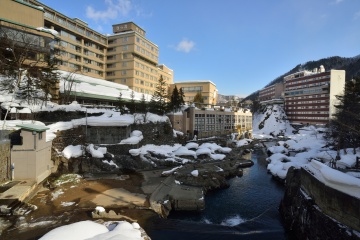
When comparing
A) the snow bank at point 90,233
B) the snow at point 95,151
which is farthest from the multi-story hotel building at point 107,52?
the snow bank at point 90,233

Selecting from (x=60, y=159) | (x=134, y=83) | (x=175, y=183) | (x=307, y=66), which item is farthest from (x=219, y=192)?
(x=307, y=66)

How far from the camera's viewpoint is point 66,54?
148ft

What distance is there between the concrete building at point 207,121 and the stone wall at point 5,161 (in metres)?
24.9

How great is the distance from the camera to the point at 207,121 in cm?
4456

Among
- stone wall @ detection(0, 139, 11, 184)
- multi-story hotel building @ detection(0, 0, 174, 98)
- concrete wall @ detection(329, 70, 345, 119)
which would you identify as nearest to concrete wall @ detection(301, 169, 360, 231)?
stone wall @ detection(0, 139, 11, 184)

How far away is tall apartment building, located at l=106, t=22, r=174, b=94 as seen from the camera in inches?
2084

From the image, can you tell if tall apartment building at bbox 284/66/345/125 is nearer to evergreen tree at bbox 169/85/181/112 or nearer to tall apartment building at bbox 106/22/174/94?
evergreen tree at bbox 169/85/181/112

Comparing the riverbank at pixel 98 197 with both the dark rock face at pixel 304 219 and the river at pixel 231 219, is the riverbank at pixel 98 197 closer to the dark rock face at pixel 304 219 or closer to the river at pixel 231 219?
the river at pixel 231 219

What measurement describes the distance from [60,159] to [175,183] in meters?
13.1

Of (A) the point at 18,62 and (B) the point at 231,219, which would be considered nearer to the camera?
(B) the point at 231,219

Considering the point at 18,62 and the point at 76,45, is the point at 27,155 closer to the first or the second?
the point at 18,62

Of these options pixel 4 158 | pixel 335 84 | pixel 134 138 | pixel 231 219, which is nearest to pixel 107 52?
pixel 134 138

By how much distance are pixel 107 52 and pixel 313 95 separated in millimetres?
70941

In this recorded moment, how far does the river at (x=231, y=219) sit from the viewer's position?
14273mm
